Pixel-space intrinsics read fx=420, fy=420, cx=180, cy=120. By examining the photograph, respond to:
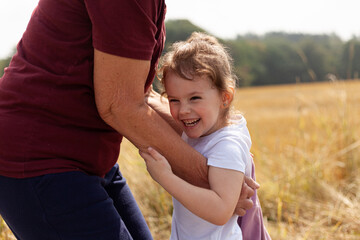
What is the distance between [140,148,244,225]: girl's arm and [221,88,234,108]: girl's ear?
0.25 meters

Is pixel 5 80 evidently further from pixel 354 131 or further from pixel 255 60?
pixel 255 60

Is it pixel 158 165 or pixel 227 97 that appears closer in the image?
pixel 158 165

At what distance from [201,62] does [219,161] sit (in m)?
0.32

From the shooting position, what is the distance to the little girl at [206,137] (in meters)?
1.28

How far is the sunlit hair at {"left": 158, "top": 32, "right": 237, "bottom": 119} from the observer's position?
1338 mm

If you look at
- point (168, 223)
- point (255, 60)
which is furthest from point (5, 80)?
point (255, 60)

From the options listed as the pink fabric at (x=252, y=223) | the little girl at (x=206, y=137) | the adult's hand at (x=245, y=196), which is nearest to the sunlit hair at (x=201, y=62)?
the little girl at (x=206, y=137)

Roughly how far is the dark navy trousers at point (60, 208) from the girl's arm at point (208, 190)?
19 centimetres

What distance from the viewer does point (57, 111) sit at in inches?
45.7

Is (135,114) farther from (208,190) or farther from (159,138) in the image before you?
(208,190)

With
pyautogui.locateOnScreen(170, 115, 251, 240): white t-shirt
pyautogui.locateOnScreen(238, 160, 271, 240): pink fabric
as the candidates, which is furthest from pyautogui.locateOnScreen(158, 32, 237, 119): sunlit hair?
pyautogui.locateOnScreen(238, 160, 271, 240): pink fabric

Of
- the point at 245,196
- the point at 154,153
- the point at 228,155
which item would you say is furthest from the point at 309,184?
the point at 154,153

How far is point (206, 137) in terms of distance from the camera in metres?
1.41

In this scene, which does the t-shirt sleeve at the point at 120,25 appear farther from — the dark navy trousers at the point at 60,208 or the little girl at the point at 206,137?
the dark navy trousers at the point at 60,208
